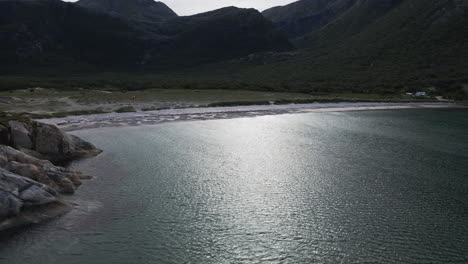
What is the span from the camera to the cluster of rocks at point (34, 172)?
2456 centimetres

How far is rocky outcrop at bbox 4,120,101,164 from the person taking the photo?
3672 cm

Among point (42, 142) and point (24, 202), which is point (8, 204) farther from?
point (42, 142)

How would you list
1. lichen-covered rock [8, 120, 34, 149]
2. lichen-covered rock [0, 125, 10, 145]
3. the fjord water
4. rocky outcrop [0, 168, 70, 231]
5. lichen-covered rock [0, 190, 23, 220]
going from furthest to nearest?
1. lichen-covered rock [8, 120, 34, 149]
2. lichen-covered rock [0, 125, 10, 145]
3. rocky outcrop [0, 168, 70, 231]
4. lichen-covered rock [0, 190, 23, 220]
5. the fjord water

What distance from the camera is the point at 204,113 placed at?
77.6m

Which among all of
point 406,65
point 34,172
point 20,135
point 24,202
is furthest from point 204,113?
point 406,65

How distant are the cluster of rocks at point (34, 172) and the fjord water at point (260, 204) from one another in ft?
4.83

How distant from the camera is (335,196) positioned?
30422 mm

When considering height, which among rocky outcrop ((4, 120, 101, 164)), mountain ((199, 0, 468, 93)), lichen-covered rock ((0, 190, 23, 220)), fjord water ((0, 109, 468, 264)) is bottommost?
fjord water ((0, 109, 468, 264))

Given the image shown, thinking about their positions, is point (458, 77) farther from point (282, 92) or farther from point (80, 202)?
point (80, 202)

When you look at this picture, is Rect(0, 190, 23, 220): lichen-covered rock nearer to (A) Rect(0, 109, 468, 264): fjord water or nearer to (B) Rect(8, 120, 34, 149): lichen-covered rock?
(A) Rect(0, 109, 468, 264): fjord water

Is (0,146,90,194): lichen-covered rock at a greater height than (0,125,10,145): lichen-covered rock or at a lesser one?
lesser

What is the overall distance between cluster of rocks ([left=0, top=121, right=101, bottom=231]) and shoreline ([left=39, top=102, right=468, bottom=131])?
17768mm

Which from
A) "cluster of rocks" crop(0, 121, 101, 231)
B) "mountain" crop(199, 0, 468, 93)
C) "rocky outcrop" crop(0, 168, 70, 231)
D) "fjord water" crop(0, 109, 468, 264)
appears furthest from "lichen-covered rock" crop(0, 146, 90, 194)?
"mountain" crop(199, 0, 468, 93)

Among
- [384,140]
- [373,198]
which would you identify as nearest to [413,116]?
[384,140]
